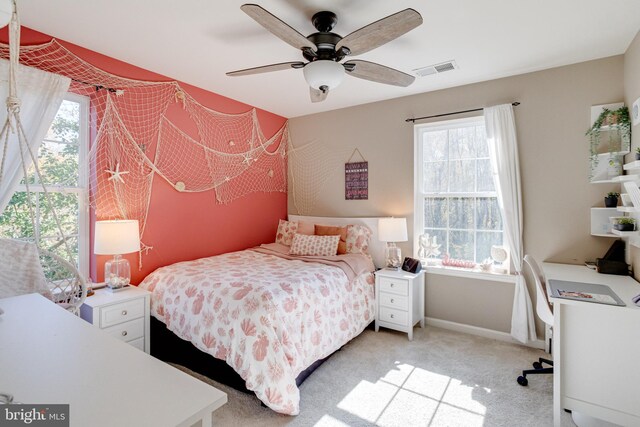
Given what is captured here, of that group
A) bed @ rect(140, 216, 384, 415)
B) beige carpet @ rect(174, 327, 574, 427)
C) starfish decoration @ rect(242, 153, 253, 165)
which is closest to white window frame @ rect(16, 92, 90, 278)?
bed @ rect(140, 216, 384, 415)

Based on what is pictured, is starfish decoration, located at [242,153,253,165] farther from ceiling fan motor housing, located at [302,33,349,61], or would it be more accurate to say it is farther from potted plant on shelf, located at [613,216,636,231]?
potted plant on shelf, located at [613,216,636,231]

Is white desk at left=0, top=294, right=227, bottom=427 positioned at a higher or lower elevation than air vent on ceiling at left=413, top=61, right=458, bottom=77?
lower

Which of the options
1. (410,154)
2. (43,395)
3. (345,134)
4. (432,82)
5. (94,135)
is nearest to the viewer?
(43,395)

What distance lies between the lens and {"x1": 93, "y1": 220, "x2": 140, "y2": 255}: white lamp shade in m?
2.41

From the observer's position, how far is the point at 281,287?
229 cm

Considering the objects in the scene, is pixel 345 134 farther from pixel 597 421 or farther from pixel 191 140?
pixel 597 421

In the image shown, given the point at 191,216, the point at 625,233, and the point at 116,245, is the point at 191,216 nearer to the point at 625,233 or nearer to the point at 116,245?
the point at 116,245

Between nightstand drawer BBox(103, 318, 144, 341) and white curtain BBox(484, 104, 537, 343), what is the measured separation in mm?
3208

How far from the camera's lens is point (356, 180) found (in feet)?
13.1

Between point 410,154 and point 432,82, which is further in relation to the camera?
point 410,154

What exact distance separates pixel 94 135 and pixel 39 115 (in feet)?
1.42

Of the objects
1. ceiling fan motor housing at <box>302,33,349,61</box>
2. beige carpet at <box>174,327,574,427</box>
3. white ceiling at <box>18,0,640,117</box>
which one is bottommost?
beige carpet at <box>174,327,574,427</box>

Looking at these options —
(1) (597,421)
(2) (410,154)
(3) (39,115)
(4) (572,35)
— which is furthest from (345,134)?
(1) (597,421)

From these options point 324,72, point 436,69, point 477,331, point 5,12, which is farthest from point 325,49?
point 477,331
